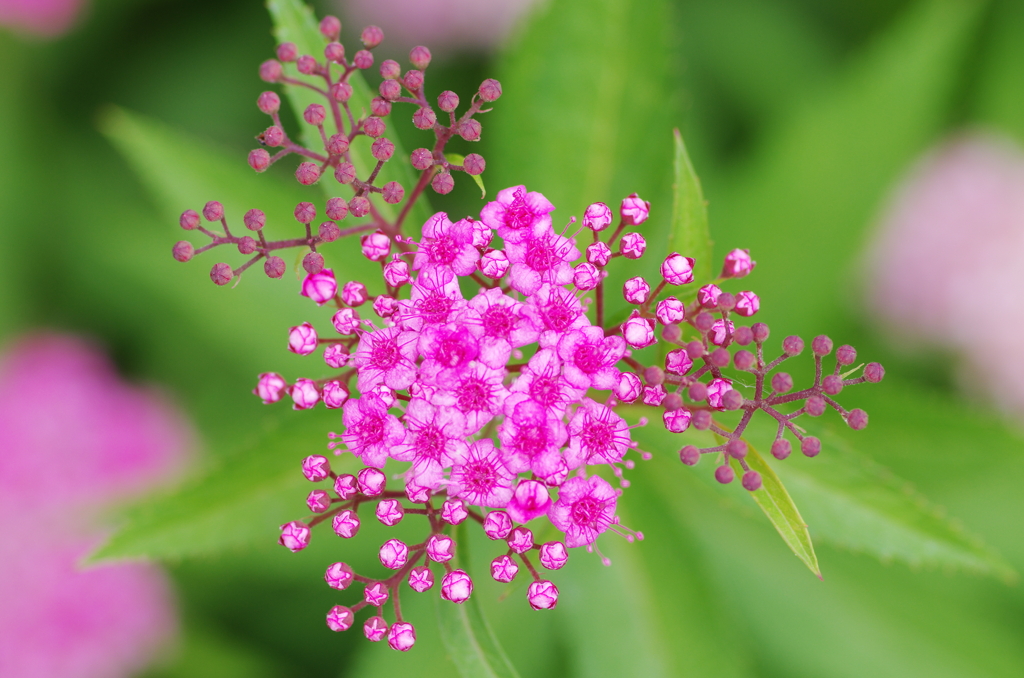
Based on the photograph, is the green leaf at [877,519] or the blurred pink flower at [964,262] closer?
the green leaf at [877,519]

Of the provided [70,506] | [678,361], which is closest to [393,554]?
[678,361]

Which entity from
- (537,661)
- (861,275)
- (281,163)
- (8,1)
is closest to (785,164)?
(861,275)

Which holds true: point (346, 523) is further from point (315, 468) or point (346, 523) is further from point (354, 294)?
point (354, 294)

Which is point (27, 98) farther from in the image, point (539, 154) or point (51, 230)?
point (539, 154)

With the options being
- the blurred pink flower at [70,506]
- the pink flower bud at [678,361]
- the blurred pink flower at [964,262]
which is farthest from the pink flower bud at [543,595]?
the blurred pink flower at [964,262]

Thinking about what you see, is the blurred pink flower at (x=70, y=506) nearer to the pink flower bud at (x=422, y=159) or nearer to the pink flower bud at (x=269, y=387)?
the pink flower bud at (x=269, y=387)
